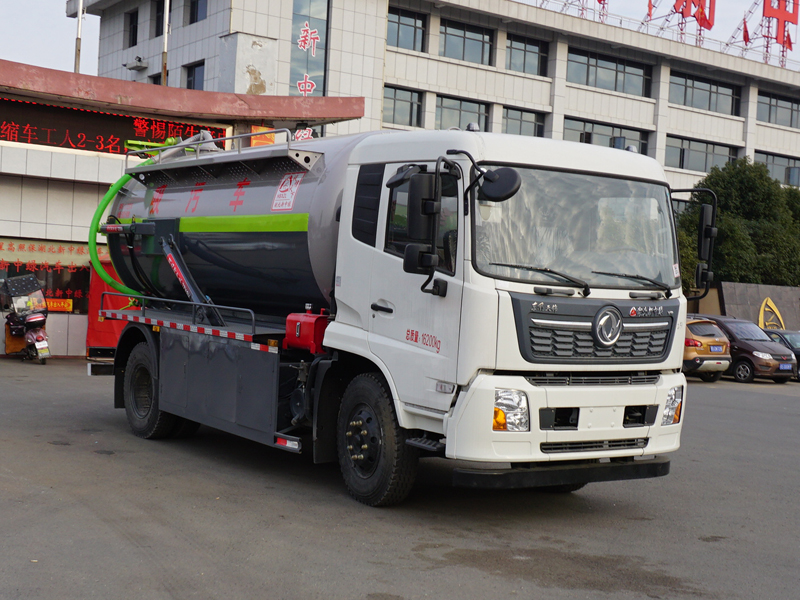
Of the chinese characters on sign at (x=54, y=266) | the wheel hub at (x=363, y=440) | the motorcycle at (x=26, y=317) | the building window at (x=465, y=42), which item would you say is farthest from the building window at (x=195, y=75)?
the wheel hub at (x=363, y=440)

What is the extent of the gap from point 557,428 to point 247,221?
12.8 feet

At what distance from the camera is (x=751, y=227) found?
39.8m

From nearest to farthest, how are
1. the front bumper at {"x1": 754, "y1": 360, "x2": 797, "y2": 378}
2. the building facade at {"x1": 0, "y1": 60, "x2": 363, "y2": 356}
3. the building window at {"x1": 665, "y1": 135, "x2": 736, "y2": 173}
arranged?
the building facade at {"x1": 0, "y1": 60, "x2": 363, "y2": 356} → the front bumper at {"x1": 754, "y1": 360, "x2": 797, "y2": 378} → the building window at {"x1": 665, "y1": 135, "x2": 736, "y2": 173}

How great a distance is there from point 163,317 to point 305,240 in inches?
115

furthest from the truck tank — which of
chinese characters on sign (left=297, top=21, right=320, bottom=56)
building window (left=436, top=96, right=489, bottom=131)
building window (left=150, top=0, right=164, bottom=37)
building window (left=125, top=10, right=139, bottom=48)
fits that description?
building window (left=125, top=10, right=139, bottom=48)

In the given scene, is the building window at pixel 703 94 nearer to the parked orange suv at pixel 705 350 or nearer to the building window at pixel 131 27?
the building window at pixel 131 27

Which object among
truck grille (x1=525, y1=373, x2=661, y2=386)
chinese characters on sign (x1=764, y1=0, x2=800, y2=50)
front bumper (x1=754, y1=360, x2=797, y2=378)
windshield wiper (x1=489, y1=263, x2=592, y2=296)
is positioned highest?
chinese characters on sign (x1=764, y1=0, x2=800, y2=50)

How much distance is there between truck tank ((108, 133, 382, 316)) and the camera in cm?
799

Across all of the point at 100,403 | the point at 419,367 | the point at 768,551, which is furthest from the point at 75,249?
the point at 768,551

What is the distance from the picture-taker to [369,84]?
3694 centimetres

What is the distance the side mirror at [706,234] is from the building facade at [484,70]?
69.3 ft

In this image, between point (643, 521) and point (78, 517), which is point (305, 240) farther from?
point (643, 521)

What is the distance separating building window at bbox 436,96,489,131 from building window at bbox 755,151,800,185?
63.9 feet

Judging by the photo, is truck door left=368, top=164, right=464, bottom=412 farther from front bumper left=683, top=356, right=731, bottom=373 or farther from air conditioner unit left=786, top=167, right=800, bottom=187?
air conditioner unit left=786, top=167, right=800, bottom=187
